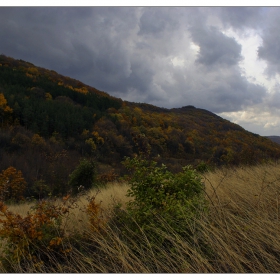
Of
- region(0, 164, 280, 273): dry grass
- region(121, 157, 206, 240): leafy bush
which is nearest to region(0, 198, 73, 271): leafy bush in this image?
region(0, 164, 280, 273): dry grass

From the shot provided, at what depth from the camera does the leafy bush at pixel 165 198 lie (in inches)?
127

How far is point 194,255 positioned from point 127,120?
4976 centimetres

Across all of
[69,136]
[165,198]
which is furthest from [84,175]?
[69,136]

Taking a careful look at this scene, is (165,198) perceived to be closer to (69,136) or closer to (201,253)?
(201,253)

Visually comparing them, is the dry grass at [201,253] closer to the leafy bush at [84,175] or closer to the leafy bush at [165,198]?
the leafy bush at [165,198]

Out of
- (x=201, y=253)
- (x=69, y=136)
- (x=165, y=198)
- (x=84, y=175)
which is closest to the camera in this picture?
(x=201, y=253)

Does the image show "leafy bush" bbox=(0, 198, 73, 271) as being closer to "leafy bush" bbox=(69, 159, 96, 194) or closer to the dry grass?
the dry grass

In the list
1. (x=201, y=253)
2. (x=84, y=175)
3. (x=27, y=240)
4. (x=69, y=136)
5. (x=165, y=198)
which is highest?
(x=165, y=198)

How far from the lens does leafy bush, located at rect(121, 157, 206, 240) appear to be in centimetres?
323

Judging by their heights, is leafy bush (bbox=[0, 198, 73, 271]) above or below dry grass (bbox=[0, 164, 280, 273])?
below

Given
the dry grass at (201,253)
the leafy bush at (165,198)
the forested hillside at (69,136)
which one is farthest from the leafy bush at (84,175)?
the dry grass at (201,253)

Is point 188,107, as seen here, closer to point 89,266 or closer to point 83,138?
point 83,138

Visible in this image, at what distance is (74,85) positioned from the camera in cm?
6838

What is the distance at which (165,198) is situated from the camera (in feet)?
11.6
